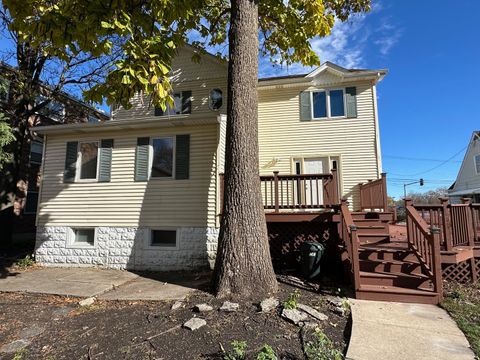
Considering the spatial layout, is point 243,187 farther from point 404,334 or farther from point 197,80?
point 197,80

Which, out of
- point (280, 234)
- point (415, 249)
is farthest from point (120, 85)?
point (415, 249)

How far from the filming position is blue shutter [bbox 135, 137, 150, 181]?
9.34 m

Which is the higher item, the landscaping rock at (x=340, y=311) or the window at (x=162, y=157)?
the window at (x=162, y=157)

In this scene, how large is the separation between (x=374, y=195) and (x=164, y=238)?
6.63 metres

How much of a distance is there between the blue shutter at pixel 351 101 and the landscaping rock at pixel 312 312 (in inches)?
345

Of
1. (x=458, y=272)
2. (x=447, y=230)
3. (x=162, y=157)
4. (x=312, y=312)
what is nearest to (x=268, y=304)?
(x=312, y=312)

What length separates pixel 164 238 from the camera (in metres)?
9.18

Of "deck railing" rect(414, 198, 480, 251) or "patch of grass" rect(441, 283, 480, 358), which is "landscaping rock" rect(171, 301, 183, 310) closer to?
"patch of grass" rect(441, 283, 480, 358)

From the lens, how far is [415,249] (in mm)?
6020

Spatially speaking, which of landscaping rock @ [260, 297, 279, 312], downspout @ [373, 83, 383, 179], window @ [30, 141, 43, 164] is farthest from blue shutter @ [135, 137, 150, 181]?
window @ [30, 141, 43, 164]

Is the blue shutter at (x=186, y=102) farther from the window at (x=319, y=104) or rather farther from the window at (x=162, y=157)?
the window at (x=319, y=104)

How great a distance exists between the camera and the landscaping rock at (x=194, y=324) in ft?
14.0

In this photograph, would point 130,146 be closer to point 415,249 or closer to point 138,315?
point 138,315

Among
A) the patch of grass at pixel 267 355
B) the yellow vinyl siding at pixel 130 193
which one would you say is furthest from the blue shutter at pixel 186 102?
the patch of grass at pixel 267 355
